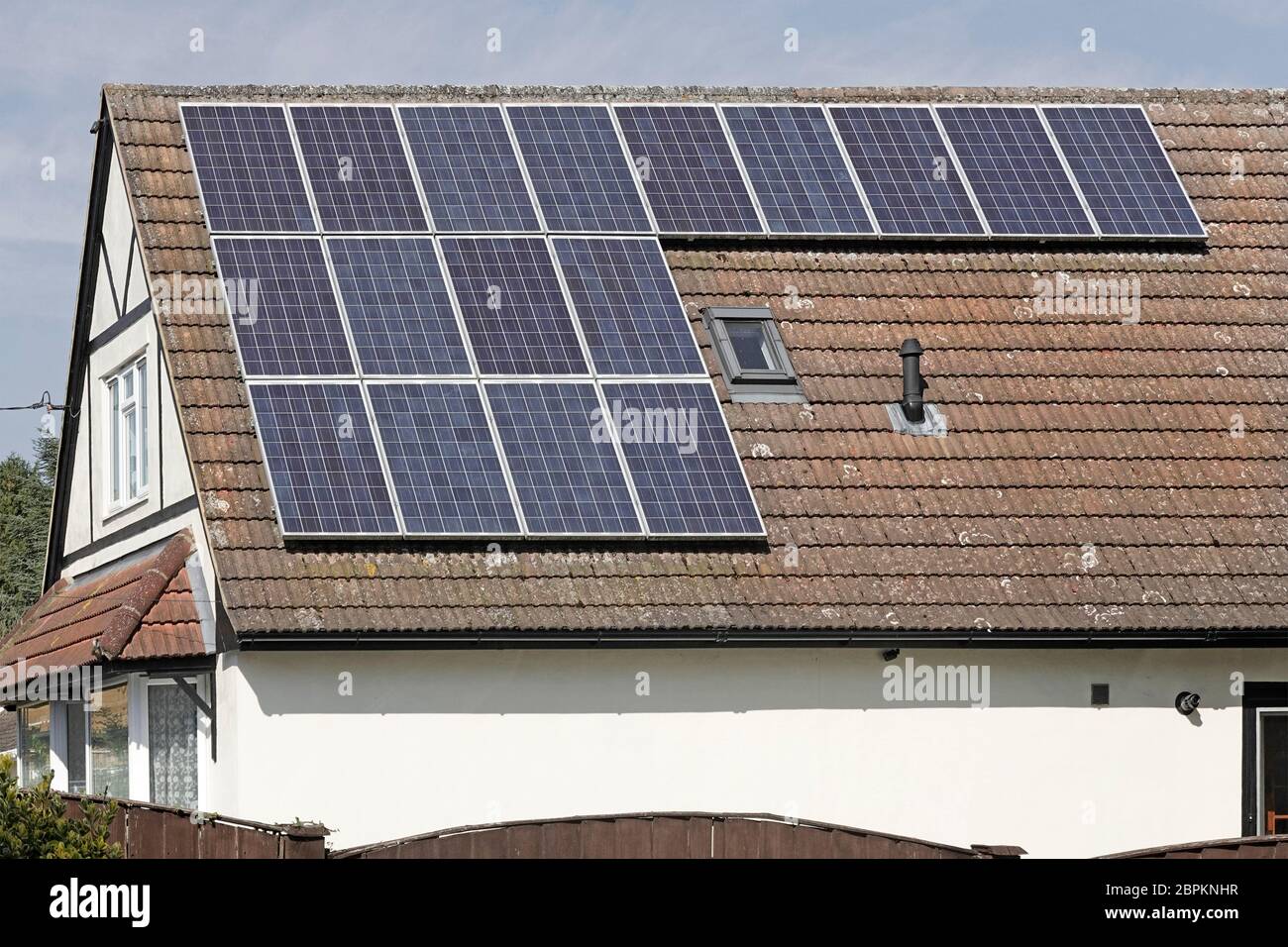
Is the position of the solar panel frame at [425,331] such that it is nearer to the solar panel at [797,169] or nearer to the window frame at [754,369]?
the window frame at [754,369]

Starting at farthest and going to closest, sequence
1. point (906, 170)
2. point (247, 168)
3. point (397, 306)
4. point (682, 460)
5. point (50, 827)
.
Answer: point (906, 170)
point (247, 168)
point (397, 306)
point (682, 460)
point (50, 827)

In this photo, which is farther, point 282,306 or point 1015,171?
point 1015,171

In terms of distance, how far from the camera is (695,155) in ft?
70.5

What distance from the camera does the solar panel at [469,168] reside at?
65.8ft

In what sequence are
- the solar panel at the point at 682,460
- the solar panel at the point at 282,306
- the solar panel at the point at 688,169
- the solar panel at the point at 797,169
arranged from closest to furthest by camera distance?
the solar panel at the point at 682,460 → the solar panel at the point at 282,306 → the solar panel at the point at 688,169 → the solar panel at the point at 797,169

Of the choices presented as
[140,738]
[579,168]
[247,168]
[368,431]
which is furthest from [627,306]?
[140,738]

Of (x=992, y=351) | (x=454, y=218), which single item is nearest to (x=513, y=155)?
(x=454, y=218)

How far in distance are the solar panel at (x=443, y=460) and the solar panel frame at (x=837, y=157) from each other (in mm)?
4305

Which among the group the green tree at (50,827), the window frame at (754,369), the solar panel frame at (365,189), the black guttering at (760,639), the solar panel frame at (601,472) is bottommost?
the green tree at (50,827)

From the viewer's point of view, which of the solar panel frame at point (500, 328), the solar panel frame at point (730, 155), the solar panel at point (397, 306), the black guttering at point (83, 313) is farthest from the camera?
the black guttering at point (83, 313)

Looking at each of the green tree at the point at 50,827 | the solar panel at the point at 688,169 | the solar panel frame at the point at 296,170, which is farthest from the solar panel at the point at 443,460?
the green tree at the point at 50,827

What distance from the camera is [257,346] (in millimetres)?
18234

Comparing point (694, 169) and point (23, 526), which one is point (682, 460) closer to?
point (694, 169)

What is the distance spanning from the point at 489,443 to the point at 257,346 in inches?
91.6
